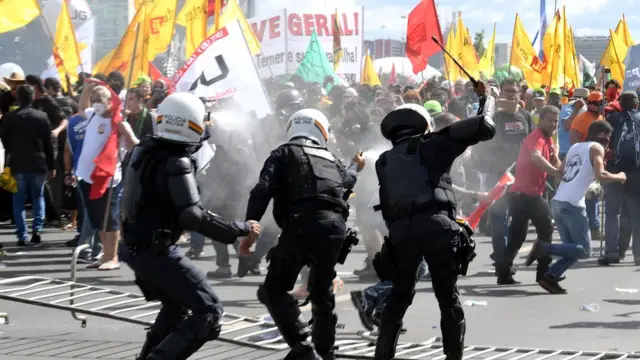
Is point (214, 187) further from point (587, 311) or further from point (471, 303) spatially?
point (587, 311)

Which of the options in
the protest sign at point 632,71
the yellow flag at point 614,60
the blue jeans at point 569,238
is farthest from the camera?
the yellow flag at point 614,60

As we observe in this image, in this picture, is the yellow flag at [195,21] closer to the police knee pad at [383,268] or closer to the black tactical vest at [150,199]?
the police knee pad at [383,268]

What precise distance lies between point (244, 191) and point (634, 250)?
457cm

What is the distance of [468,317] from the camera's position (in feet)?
35.7

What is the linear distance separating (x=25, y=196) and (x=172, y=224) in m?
8.85

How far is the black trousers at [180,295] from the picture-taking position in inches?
282

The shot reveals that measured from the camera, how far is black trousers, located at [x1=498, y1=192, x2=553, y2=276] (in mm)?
12758

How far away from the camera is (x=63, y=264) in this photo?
14203mm

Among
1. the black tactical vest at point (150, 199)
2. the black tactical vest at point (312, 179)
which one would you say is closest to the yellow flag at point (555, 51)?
the black tactical vest at point (312, 179)

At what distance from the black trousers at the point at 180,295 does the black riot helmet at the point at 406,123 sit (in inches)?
70.7

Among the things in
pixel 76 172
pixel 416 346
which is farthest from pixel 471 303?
pixel 76 172

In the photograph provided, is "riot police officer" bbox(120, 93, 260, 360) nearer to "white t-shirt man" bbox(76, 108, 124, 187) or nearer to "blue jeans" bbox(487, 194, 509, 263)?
"white t-shirt man" bbox(76, 108, 124, 187)

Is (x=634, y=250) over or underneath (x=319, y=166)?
underneath

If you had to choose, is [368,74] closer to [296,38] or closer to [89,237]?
[296,38]
